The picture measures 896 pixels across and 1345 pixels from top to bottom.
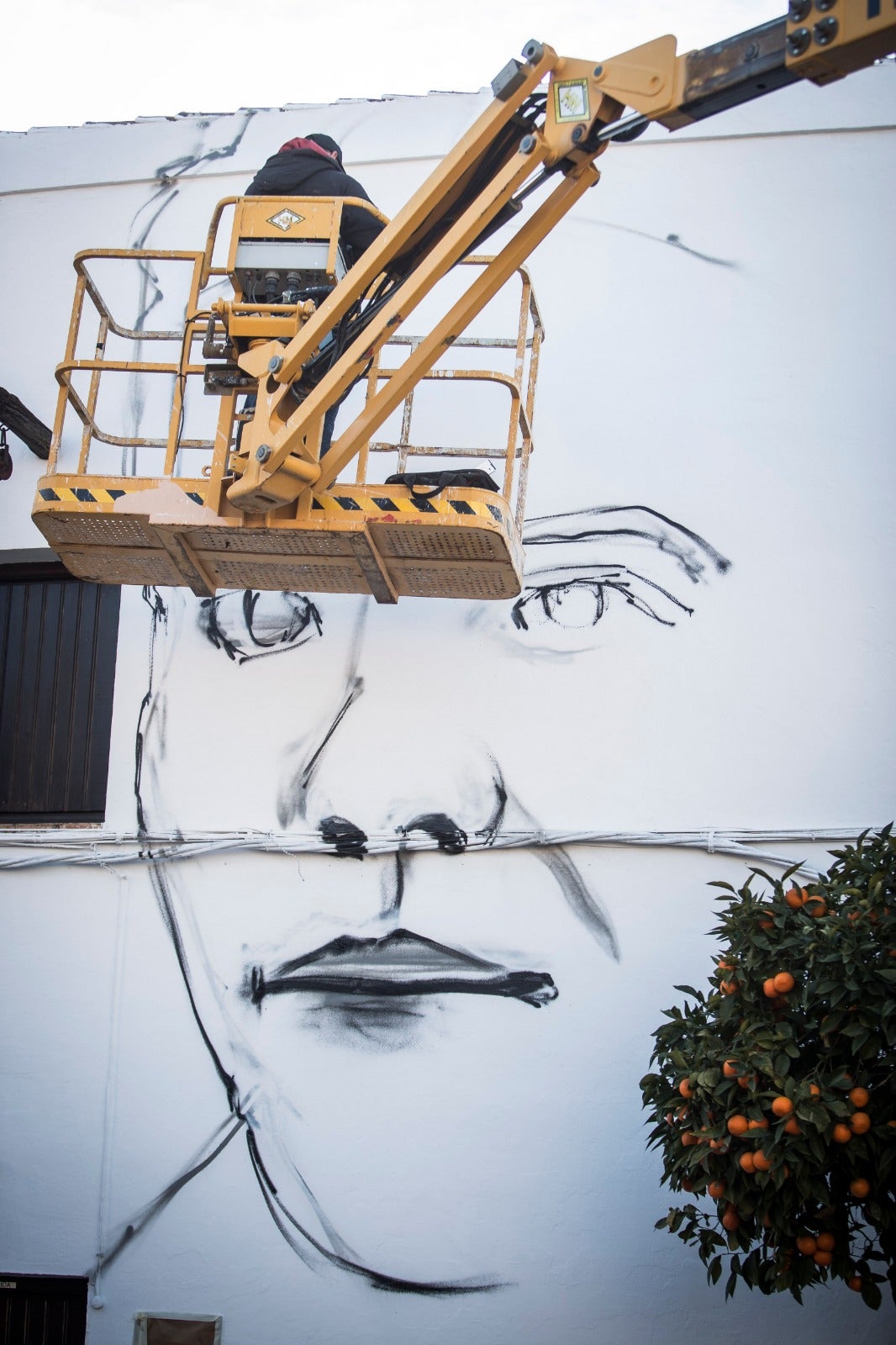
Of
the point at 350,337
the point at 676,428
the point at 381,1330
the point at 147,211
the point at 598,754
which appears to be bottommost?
the point at 381,1330

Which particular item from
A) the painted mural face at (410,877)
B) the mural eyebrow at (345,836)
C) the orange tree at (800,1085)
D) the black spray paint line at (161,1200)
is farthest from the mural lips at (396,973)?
the orange tree at (800,1085)

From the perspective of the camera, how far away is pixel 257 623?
7.53 m

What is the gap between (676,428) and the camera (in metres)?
7.30

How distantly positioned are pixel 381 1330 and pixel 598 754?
9.99 feet

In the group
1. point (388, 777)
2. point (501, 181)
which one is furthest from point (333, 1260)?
point (501, 181)

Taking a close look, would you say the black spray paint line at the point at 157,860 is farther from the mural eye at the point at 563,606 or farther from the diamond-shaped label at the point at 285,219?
the diamond-shaped label at the point at 285,219

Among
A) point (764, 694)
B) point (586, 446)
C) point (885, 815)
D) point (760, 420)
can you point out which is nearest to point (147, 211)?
point (586, 446)

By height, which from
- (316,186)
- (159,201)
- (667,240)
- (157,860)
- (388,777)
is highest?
(159,201)

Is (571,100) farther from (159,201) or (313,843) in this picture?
(159,201)

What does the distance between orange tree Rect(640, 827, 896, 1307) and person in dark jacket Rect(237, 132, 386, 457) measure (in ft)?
9.93

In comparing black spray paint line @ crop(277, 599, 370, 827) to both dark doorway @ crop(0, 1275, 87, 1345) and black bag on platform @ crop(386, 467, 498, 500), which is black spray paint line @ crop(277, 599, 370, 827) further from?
dark doorway @ crop(0, 1275, 87, 1345)

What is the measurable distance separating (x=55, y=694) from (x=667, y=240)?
4517mm

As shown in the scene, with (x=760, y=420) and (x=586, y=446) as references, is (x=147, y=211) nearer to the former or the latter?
(x=586, y=446)

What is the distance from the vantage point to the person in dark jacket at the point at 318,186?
615 centimetres
